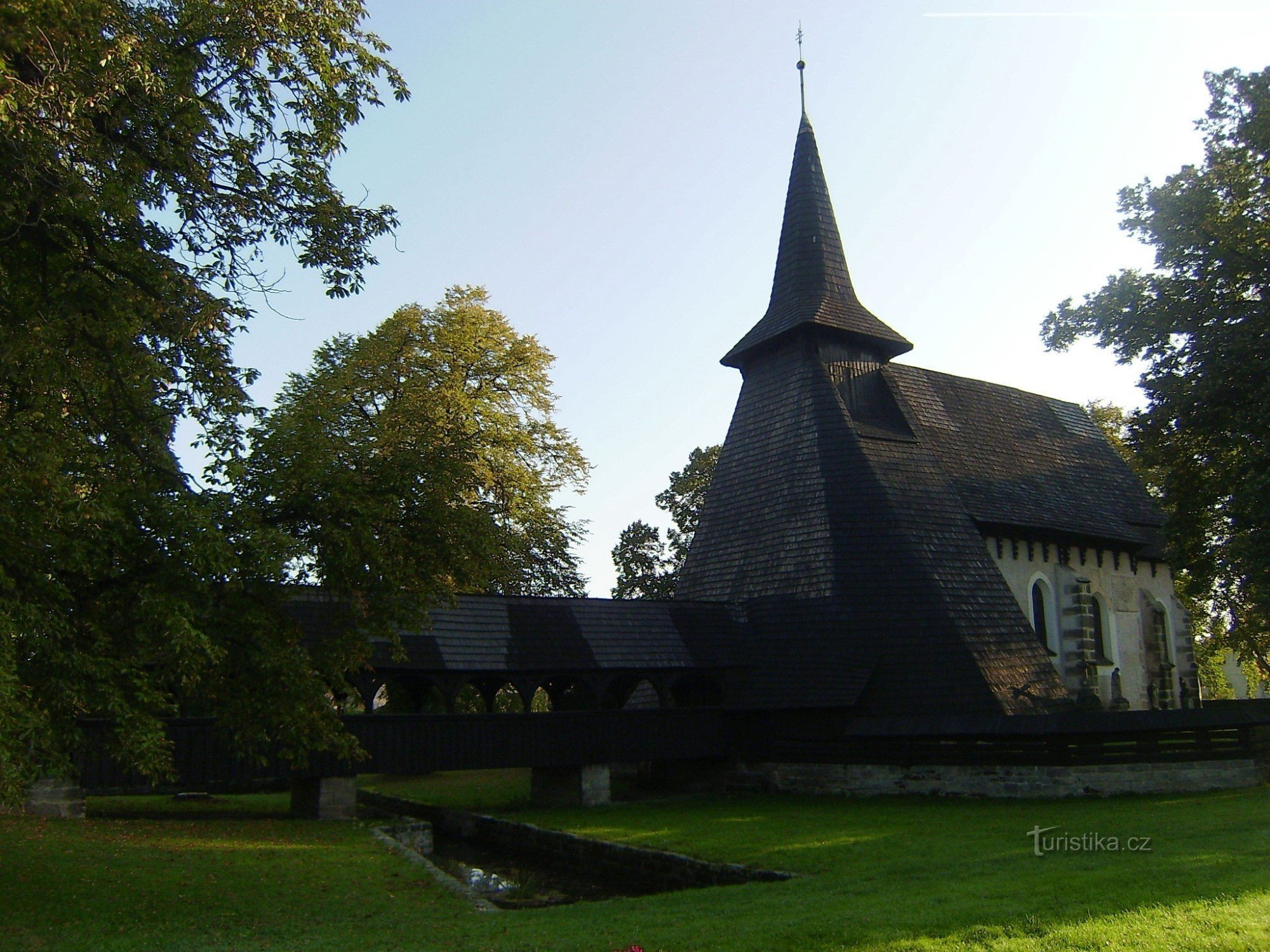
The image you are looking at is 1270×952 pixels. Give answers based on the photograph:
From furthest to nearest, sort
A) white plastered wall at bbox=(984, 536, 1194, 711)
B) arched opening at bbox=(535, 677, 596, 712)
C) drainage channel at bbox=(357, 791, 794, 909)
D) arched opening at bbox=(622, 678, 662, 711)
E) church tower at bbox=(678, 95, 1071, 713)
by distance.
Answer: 1. white plastered wall at bbox=(984, 536, 1194, 711)
2. arched opening at bbox=(622, 678, 662, 711)
3. arched opening at bbox=(535, 677, 596, 712)
4. church tower at bbox=(678, 95, 1071, 713)
5. drainage channel at bbox=(357, 791, 794, 909)

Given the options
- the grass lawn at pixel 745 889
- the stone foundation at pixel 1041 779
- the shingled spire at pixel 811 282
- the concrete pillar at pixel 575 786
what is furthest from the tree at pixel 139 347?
the shingled spire at pixel 811 282

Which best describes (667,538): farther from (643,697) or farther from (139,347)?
(139,347)

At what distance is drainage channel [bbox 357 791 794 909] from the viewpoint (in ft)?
40.9

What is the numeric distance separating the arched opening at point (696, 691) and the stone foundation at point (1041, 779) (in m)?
3.13

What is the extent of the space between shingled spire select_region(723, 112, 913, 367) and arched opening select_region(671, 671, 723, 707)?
28.0 feet

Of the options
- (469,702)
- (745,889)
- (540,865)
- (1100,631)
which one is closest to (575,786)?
(540,865)

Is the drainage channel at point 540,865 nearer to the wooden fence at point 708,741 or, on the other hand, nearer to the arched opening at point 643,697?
the wooden fence at point 708,741

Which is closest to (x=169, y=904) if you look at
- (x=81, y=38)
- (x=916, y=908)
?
(x=916, y=908)

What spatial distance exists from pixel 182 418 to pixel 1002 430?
76.2 feet

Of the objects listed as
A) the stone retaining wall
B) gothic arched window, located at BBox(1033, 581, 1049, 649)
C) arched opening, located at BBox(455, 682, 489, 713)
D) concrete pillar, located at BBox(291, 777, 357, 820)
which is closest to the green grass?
the stone retaining wall

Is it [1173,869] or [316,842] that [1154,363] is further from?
[316,842]

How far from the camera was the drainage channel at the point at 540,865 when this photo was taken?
12469 mm

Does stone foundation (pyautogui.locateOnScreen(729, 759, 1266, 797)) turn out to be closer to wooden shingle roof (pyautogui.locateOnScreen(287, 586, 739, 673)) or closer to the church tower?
the church tower

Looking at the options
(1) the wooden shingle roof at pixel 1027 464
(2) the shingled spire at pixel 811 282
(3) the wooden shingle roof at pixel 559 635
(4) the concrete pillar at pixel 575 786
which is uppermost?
(2) the shingled spire at pixel 811 282
